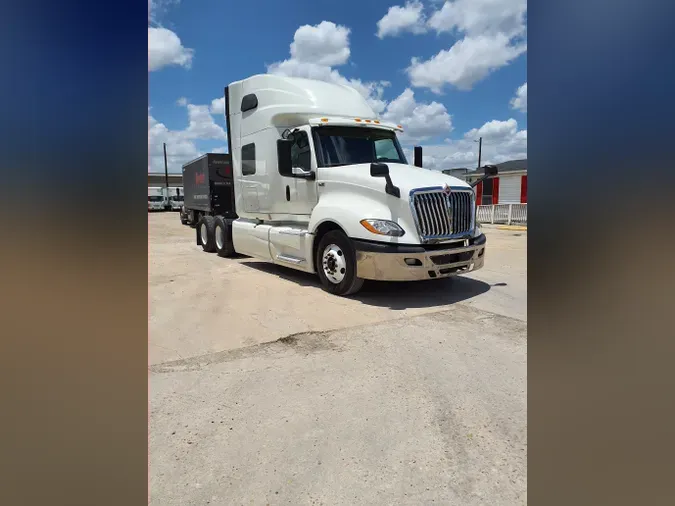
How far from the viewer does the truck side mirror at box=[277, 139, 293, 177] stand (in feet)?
24.2

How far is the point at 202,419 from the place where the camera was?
9.75ft

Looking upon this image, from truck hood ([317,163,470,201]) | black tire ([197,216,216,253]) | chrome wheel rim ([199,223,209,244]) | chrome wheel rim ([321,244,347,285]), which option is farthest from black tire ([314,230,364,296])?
chrome wheel rim ([199,223,209,244])

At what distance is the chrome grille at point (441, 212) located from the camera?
601 centimetres

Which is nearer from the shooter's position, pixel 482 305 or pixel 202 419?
pixel 202 419

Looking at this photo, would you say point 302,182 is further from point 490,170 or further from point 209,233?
point 209,233

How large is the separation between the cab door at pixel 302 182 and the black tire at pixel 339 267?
880 millimetres

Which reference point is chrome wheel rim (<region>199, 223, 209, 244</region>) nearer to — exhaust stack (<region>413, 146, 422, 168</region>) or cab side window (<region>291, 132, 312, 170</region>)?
cab side window (<region>291, 132, 312, 170</region>)

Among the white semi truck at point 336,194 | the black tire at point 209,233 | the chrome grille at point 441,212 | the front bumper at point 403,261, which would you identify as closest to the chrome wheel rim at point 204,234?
the black tire at point 209,233

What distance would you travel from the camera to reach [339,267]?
21.6ft

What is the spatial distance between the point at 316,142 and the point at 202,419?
17.2 ft

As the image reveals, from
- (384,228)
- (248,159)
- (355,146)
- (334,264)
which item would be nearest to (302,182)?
(355,146)
